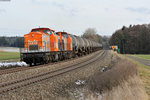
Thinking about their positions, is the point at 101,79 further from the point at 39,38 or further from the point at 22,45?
the point at 22,45

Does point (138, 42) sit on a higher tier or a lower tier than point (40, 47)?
higher

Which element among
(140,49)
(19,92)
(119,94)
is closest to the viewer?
→ (119,94)

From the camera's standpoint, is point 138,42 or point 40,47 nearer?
point 40,47

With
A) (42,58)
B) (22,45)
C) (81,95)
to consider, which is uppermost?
(22,45)

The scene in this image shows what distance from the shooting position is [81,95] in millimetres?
6125

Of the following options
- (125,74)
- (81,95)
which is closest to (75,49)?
(125,74)

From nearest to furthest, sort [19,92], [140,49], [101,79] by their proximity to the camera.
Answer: [19,92] → [101,79] → [140,49]

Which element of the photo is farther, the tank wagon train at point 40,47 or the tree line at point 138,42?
the tree line at point 138,42

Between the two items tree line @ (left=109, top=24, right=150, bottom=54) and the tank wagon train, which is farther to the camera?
tree line @ (left=109, top=24, right=150, bottom=54)

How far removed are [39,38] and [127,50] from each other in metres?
76.8

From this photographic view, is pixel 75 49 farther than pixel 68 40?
Yes

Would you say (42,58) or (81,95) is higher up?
(42,58)

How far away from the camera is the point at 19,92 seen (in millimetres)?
5809

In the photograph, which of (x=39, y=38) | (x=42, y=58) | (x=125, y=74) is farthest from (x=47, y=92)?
(x=39, y=38)
